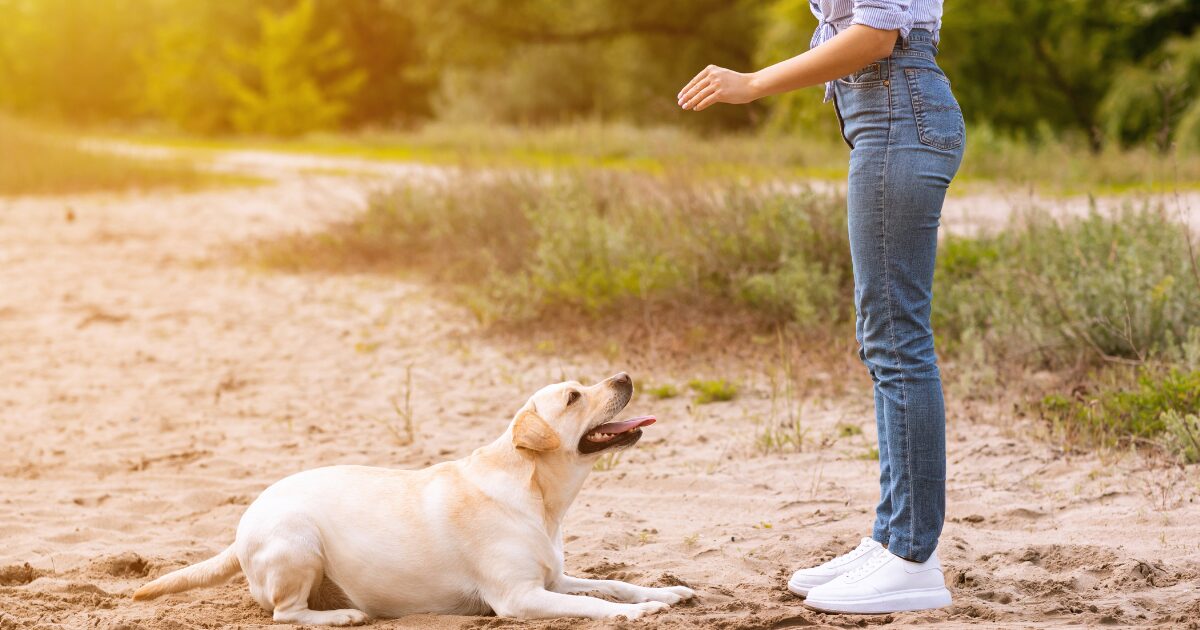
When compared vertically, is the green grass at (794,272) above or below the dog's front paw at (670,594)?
above

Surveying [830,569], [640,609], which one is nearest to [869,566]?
[830,569]

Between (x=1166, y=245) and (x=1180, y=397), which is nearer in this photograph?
(x=1180, y=397)

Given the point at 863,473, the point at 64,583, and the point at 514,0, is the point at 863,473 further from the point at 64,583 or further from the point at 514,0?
the point at 514,0

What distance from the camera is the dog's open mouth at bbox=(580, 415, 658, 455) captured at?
391cm

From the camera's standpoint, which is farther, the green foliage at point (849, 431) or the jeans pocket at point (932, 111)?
the green foliage at point (849, 431)

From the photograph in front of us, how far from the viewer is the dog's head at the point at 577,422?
3.88 metres

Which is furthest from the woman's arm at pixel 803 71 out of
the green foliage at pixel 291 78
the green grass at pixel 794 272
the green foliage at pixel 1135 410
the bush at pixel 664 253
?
the green foliage at pixel 291 78

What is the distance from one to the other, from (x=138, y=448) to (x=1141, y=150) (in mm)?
13061

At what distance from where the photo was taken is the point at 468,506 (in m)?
3.86

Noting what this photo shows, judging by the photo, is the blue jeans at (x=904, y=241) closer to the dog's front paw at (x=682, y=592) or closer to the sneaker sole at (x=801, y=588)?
the sneaker sole at (x=801, y=588)

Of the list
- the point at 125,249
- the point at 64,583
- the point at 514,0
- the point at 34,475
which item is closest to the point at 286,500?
the point at 64,583

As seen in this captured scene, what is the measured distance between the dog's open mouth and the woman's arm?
110 centimetres

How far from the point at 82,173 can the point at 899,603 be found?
1970 cm

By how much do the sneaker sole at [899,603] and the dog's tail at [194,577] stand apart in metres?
2.04
